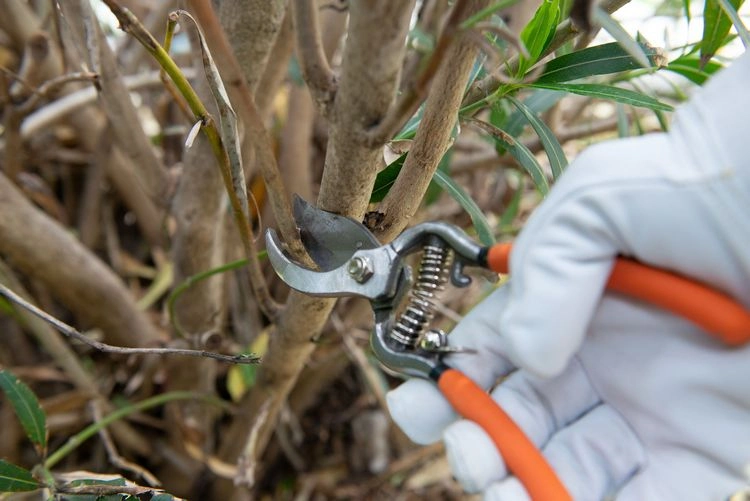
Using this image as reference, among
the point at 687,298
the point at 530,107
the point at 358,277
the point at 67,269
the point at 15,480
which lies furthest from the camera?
the point at 67,269

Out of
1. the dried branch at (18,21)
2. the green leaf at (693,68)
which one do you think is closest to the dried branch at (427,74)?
→ the green leaf at (693,68)

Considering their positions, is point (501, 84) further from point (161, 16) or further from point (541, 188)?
point (161, 16)

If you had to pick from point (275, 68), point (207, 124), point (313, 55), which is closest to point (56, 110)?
point (275, 68)

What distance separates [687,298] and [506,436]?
0.41ft

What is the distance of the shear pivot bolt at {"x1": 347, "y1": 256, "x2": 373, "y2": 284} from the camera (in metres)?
0.39

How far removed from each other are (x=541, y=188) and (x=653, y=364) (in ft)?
0.61

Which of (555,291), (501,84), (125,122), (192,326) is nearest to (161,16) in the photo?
(125,122)

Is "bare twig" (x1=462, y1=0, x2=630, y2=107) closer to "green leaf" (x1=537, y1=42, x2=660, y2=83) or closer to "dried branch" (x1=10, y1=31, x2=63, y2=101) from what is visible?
"green leaf" (x1=537, y1=42, x2=660, y2=83)

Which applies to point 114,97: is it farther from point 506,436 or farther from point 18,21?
point 506,436

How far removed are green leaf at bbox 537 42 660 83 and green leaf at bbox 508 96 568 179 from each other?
0.03 meters

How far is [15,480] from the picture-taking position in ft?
1.65

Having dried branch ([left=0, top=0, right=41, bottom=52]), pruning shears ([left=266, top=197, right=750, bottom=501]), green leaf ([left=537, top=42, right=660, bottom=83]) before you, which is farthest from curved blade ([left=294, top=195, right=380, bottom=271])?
dried branch ([left=0, top=0, right=41, bottom=52])

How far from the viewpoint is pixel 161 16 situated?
0.88 m

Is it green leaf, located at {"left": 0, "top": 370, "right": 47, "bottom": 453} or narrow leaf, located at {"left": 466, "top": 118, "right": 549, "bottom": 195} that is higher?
narrow leaf, located at {"left": 466, "top": 118, "right": 549, "bottom": 195}
